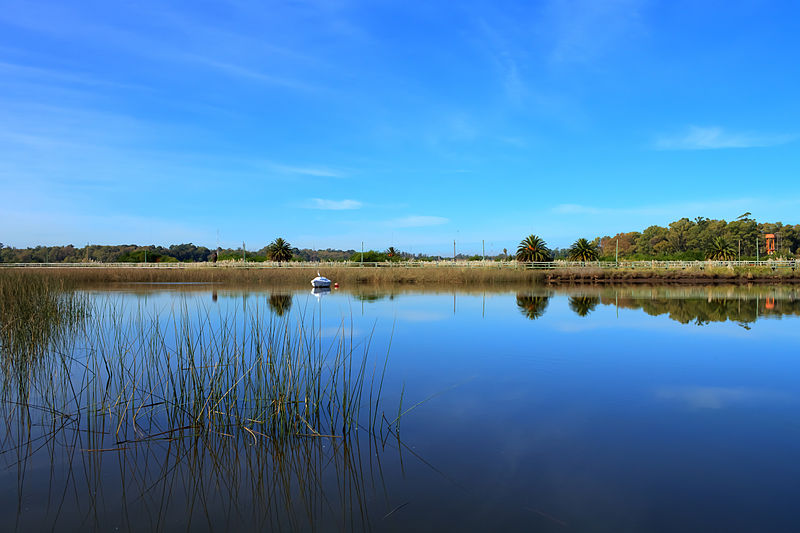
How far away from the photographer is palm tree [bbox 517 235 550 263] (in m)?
61.9

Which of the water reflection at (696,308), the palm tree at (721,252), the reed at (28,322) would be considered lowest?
the water reflection at (696,308)

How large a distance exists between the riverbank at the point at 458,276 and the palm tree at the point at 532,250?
13.0 m

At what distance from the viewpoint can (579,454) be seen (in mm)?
5766

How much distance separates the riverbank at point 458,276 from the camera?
44781mm

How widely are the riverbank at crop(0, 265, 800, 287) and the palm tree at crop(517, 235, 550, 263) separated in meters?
13.0

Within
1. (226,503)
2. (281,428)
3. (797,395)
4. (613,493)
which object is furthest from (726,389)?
(226,503)

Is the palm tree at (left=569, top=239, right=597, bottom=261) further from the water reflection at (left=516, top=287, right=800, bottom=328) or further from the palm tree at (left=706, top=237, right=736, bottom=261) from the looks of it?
the water reflection at (left=516, top=287, right=800, bottom=328)

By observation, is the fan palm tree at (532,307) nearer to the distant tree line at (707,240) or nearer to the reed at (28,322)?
the reed at (28,322)

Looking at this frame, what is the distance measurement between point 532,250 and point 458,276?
20957 mm

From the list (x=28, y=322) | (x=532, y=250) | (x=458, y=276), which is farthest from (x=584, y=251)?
(x=28, y=322)

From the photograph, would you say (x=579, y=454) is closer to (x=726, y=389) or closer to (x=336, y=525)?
(x=336, y=525)

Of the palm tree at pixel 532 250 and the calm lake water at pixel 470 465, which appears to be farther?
the palm tree at pixel 532 250

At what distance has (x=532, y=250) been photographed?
62250mm

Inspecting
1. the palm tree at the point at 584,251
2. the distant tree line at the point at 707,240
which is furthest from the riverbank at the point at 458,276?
the distant tree line at the point at 707,240
